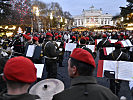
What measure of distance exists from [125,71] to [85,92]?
252cm

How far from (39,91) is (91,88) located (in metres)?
1.40

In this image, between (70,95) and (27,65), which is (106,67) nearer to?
(70,95)

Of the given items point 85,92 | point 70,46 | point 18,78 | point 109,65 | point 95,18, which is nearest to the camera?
point 18,78

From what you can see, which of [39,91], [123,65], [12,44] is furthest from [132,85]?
[12,44]

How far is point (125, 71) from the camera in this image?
3725 millimetres

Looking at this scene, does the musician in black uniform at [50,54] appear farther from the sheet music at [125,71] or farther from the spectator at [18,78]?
the spectator at [18,78]

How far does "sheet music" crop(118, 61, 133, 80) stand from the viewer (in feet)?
12.0

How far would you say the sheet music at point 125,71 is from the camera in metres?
3.66

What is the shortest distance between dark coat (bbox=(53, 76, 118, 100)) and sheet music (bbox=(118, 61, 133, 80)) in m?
2.22

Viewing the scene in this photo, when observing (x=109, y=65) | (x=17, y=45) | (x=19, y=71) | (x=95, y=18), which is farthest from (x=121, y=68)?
(x=95, y=18)

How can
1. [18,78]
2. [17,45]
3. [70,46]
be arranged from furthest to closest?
[17,45] < [70,46] < [18,78]

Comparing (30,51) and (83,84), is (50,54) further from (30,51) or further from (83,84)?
(83,84)

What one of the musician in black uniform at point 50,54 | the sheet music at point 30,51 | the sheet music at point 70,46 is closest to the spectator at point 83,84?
the musician in black uniform at point 50,54

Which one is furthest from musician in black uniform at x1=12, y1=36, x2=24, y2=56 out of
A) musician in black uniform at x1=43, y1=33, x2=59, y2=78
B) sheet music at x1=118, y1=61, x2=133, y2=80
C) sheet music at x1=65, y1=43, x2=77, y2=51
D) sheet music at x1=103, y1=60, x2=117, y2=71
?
sheet music at x1=118, y1=61, x2=133, y2=80
